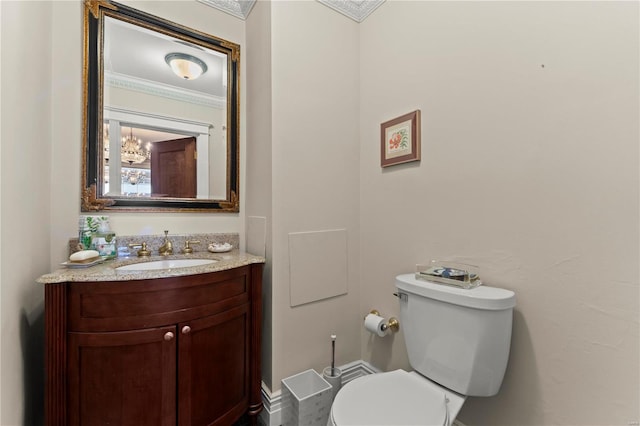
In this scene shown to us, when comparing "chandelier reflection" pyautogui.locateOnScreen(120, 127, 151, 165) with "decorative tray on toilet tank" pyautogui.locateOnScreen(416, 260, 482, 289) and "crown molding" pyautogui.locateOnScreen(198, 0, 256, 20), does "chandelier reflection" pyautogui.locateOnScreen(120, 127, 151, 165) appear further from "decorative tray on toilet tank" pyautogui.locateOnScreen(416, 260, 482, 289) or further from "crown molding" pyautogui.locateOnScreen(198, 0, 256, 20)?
"decorative tray on toilet tank" pyautogui.locateOnScreen(416, 260, 482, 289)

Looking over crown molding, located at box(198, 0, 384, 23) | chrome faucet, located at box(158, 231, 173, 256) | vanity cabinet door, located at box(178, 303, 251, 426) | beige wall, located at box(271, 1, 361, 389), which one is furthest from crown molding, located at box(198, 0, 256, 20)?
vanity cabinet door, located at box(178, 303, 251, 426)

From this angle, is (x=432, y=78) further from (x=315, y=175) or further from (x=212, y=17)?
(x=212, y=17)

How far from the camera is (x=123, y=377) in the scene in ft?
3.42

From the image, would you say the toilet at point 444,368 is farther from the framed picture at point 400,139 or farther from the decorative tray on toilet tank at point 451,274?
the framed picture at point 400,139

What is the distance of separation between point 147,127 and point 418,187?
1.47 metres

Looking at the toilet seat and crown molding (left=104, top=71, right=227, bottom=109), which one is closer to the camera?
the toilet seat

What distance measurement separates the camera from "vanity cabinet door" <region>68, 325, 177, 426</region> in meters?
1.00

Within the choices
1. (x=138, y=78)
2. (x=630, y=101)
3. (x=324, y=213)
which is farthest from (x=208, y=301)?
(x=630, y=101)

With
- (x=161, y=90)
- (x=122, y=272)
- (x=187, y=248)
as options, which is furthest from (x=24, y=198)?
(x=161, y=90)

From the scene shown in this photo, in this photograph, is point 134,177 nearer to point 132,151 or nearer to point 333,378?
point 132,151

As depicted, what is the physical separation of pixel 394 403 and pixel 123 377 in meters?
0.98

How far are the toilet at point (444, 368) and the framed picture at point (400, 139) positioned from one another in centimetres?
69

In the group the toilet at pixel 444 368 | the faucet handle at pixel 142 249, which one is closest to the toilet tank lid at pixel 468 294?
the toilet at pixel 444 368

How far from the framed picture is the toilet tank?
0.68 m
